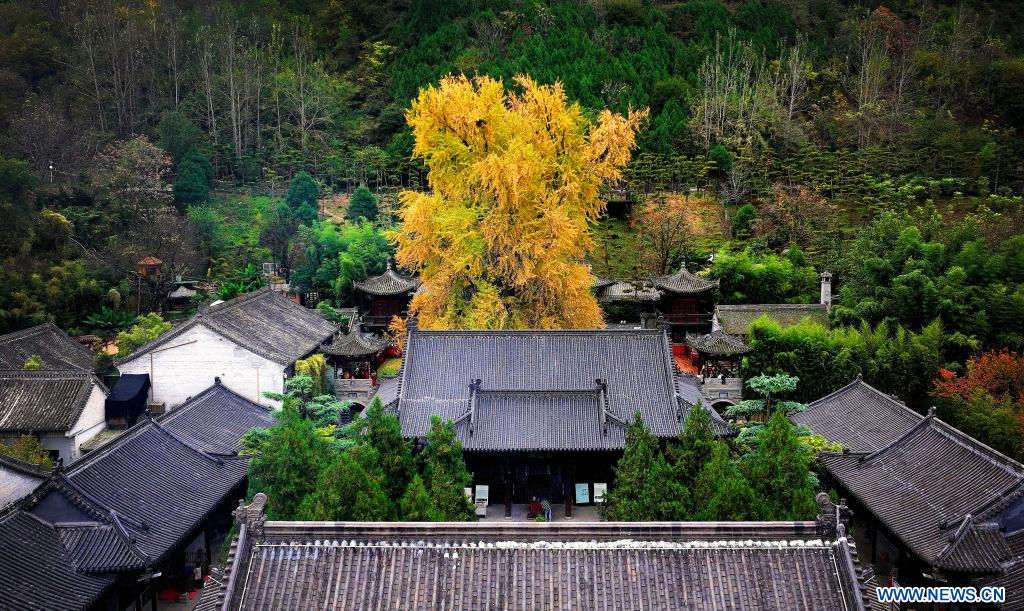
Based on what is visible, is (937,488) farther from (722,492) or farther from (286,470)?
(286,470)

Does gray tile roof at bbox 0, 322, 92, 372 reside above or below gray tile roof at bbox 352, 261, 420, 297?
below

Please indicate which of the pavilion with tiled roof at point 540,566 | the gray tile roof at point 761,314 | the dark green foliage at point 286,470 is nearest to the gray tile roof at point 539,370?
the dark green foliage at point 286,470

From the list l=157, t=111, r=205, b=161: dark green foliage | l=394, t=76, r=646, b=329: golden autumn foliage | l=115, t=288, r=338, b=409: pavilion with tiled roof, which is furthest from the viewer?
l=157, t=111, r=205, b=161: dark green foliage

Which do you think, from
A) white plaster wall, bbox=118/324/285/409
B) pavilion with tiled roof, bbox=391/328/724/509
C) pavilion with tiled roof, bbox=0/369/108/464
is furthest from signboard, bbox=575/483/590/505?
pavilion with tiled roof, bbox=0/369/108/464

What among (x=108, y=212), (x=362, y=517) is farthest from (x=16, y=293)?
(x=362, y=517)

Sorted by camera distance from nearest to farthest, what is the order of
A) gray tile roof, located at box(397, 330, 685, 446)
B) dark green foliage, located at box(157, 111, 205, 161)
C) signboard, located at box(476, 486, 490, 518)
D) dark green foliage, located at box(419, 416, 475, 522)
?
1. dark green foliage, located at box(419, 416, 475, 522)
2. signboard, located at box(476, 486, 490, 518)
3. gray tile roof, located at box(397, 330, 685, 446)
4. dark green foliage, located at box(157, 111, 205, 161)

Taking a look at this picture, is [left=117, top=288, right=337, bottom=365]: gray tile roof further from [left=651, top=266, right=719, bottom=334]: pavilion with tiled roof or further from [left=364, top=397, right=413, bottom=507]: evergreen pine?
[left=651, top=266, right=719, bottom=334]: pavilion with tiled roof

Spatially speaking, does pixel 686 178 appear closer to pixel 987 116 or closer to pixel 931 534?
pixel 987 116

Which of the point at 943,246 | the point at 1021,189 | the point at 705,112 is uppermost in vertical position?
the point at 705,112
